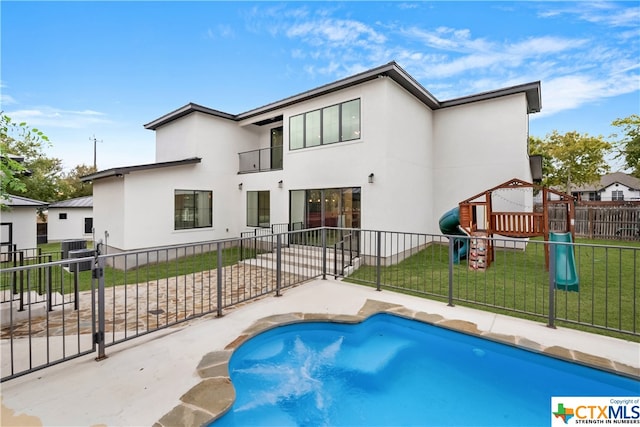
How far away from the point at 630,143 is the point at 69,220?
36.6 metres

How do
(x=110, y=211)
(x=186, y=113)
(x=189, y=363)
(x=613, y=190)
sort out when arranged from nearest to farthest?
(x=189, y=363), (x=110, y=211), (x=186, y=113), (x=613, y=190)

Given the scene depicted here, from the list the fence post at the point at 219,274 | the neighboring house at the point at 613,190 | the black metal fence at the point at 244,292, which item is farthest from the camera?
the neighboring house at the point at 613,190

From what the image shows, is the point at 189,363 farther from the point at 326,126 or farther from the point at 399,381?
the point at 326,126

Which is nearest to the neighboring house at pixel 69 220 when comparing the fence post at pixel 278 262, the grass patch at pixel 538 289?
the fence post at pixel 278 262

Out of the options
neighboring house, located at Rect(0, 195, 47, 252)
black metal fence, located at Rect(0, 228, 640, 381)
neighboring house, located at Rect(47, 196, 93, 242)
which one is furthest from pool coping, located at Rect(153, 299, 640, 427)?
neighboring house, located at Rect(47, 196, 93, 242)

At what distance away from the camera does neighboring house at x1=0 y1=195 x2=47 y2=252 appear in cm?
1019

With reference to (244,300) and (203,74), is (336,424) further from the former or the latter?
(203,74)

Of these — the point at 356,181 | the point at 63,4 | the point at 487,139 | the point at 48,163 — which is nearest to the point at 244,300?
the point at 356,181

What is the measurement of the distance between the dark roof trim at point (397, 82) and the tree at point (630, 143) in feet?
31.8

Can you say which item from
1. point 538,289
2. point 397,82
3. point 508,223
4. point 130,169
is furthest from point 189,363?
point 397,82

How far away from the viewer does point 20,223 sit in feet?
34.8

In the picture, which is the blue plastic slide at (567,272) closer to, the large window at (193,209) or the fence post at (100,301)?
the fence post at (100,301)

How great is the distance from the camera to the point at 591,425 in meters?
2.80

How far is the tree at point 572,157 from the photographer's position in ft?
76.9
